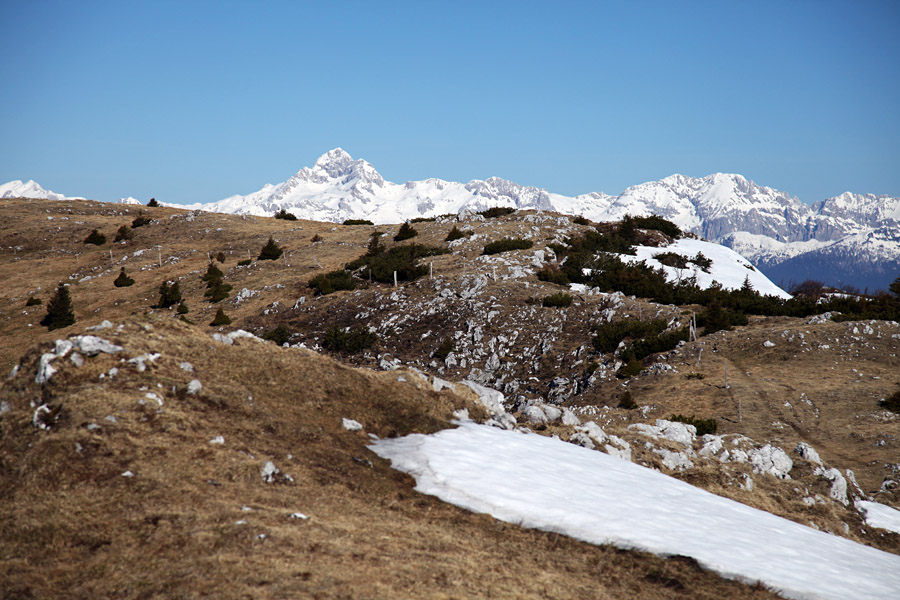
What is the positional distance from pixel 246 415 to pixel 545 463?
25.7 ft

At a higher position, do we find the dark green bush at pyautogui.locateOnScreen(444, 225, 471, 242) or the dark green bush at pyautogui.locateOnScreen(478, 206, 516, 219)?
the dark green bush at pyautogui.locateOnScreen(478, 206, 516, 219)

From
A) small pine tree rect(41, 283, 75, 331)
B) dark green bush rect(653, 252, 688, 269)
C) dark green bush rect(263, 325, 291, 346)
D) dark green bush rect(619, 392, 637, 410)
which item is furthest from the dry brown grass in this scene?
dark green bush rect(653, 252, 688, 269)

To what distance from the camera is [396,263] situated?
4841 centimetres

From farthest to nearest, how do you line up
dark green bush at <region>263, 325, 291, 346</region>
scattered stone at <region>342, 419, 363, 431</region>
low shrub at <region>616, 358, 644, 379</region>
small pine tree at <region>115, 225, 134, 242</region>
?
small pine tree at <region>115, 225, 134, 242</region>
dark green bush at <region>263, 325, 291, 346</region>
low shrub at <region>616, 358, 644, 379</region>
scattered stone at <region>342, 419, 363, 431</region>

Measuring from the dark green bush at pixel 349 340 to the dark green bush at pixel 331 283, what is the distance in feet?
24.1

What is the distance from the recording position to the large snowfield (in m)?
11.9

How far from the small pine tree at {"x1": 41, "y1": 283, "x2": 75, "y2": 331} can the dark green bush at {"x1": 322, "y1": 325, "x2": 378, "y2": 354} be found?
751 inches

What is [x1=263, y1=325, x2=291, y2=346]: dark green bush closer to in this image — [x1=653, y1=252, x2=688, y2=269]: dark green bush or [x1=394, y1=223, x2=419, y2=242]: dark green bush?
[x1=394, y1=223, x2=419, y2=242]: dark green bush

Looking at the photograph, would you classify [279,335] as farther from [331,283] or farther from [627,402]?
[627,402]

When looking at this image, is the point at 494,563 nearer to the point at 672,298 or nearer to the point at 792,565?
the point at 792,565

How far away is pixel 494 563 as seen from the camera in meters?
10.1

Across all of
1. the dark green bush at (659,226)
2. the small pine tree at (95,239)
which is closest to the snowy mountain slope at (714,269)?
the dark green bush at (659,226)

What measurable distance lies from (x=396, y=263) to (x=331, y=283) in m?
5.61

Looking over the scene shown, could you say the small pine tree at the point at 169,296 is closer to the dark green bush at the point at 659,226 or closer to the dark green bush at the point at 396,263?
the dark green bush at the point at 396,263
